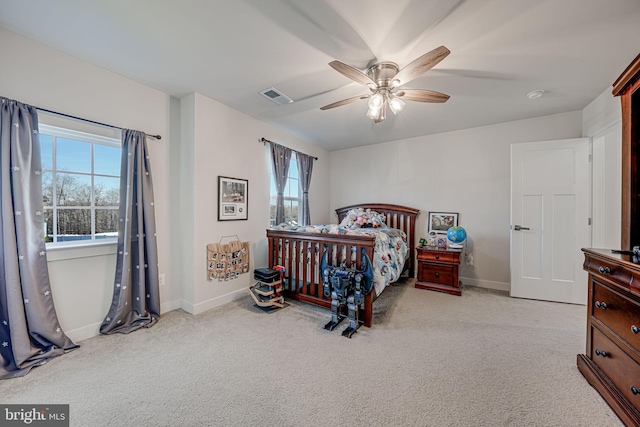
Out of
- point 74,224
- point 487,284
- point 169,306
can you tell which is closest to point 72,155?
point 74,224

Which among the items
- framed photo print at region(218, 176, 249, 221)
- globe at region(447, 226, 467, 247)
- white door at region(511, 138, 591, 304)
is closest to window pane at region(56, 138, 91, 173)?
framed photo print at region(218, 176, 249, 221)

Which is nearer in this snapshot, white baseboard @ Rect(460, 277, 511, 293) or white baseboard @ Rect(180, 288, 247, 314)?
white baseboard @ Rect(180, 288, 247, 314)

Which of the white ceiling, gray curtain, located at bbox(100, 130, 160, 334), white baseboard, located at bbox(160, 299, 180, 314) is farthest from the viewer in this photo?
white baseboard, located at bbox(160, 299, 180, 314)

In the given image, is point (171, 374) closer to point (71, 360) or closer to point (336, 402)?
point (71, 360)

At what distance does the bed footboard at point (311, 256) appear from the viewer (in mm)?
2619

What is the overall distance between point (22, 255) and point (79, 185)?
2.42 ft

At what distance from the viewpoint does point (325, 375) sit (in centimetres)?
177

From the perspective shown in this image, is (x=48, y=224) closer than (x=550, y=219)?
Yes

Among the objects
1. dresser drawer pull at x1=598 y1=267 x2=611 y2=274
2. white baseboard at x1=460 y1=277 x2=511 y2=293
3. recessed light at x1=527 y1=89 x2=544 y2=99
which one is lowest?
white baseboard at x1=460 y1=277 x2=511 y2=293

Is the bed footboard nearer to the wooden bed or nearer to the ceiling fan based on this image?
the wooden bed

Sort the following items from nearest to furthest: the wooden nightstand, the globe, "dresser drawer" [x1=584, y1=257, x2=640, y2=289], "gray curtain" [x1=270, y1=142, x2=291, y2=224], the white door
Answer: "dresser drawer" [x1=584, y1=257, x2=640, y2=289]
the white door
the wooden nightstand
the globe
"gray curtain" [x1=270, y1=142, x2=291, y2=224]

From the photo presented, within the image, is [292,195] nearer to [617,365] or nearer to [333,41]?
[333,41]

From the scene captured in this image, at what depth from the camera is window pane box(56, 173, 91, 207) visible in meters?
2.21

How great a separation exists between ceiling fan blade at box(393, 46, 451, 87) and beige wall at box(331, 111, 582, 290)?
2480mm
